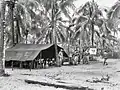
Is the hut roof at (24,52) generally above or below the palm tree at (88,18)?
below

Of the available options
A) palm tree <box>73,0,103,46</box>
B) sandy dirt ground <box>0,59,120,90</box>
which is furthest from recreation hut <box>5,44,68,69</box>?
palm tree <box>73,0,103,46</box>

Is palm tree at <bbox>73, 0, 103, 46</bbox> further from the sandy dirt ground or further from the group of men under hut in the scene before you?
the sandy dirt ground

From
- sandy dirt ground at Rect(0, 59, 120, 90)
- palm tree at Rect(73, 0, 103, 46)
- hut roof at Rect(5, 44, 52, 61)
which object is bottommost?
sandy dirt ground at Rect(0, 59, 120, 90)

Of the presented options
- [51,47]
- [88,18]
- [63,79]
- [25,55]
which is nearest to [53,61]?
[51,47]

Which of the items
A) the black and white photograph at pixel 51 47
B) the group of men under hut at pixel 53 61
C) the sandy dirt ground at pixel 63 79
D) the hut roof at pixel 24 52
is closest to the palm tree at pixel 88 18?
the black and white photograph at pixel 51 47

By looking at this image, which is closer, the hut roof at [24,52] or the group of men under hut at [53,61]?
the hut roof at [24,52]

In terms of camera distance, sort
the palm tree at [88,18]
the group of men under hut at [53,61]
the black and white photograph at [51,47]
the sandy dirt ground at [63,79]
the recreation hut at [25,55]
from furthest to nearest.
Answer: the palm tree at [88,18]
the group of men under hut at [53,61]
the recreation hut at [25,55]
the black and white photograph at [51,47]
the sandy dirt ground at [63,79]

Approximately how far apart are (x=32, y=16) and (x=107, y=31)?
1411cm

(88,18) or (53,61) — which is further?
(88,18)

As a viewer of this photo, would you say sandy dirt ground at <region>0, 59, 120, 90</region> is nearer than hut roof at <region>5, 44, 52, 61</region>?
Yes

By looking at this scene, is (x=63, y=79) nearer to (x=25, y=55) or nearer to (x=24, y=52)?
(x=25, y=55)

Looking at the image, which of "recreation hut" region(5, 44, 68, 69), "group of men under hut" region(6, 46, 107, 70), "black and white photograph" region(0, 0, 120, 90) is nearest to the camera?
"black and white photograph" region(0, 0, 120, 90)

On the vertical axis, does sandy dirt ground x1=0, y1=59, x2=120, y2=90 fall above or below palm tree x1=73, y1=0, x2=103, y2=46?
below

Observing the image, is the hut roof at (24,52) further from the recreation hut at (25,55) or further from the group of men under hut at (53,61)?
the group of men under hut at (53,61)
